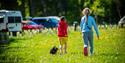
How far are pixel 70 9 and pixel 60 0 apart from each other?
292 centimetres

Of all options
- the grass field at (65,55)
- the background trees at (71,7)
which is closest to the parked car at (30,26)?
the background trees at (71,7)

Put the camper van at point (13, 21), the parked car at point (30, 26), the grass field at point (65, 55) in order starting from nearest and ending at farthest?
the grass field at point (65, 55)
the camper van at point (13, 21)
the parked car at point (30, 26)

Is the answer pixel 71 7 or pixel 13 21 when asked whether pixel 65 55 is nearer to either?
pixel 13 21

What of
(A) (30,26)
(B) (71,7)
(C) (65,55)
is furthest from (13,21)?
(B) (71,7)

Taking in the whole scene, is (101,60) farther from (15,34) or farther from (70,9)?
(70,9)

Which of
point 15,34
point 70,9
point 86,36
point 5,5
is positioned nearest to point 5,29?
point 15,34

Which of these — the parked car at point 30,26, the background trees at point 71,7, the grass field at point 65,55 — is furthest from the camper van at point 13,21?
the background trees at point 71,7

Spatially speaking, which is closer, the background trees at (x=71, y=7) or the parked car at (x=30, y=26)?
the parked car at (x=30, y=26)

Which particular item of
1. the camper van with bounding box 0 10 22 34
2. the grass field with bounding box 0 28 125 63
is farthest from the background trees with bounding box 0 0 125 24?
the grass field with bounding box 0 28 125 63

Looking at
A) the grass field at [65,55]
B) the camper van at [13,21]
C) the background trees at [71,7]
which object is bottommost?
the background trees at [71,7]

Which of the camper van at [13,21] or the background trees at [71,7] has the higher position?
the camper van at [13,21]

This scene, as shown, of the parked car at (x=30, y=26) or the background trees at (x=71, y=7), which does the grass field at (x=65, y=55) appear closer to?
the parked car at (x=30, y=26)

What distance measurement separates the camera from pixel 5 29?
46875 millimetres

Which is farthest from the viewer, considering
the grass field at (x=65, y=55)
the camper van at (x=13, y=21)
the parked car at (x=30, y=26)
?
the parked car at (x=30, y=26)
